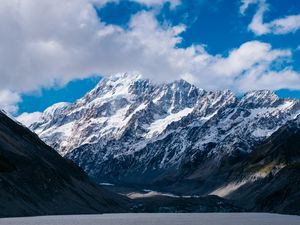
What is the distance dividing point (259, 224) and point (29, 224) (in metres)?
62.6

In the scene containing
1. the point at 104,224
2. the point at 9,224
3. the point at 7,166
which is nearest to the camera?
the point at 7,166

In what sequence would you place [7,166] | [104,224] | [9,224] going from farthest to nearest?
[104,224] < [9,224] < [7,166]

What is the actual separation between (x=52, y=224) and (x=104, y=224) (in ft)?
46.6

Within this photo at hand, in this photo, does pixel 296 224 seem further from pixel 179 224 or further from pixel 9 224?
pixel 9 224

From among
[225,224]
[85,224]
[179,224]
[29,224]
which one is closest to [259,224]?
[225,224]

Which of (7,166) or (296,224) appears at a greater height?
(296,224)

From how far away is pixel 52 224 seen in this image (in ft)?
503

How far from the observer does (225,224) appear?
167000 mm

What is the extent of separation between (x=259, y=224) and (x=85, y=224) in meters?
48.0

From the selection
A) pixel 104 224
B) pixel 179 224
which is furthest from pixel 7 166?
pixel 179 224

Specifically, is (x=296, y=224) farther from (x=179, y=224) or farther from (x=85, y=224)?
(x=85, y=224)

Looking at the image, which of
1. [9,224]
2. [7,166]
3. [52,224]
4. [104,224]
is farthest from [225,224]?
[7,166]

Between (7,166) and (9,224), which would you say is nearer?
(7,166)

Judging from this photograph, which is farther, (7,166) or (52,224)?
(52,224)
